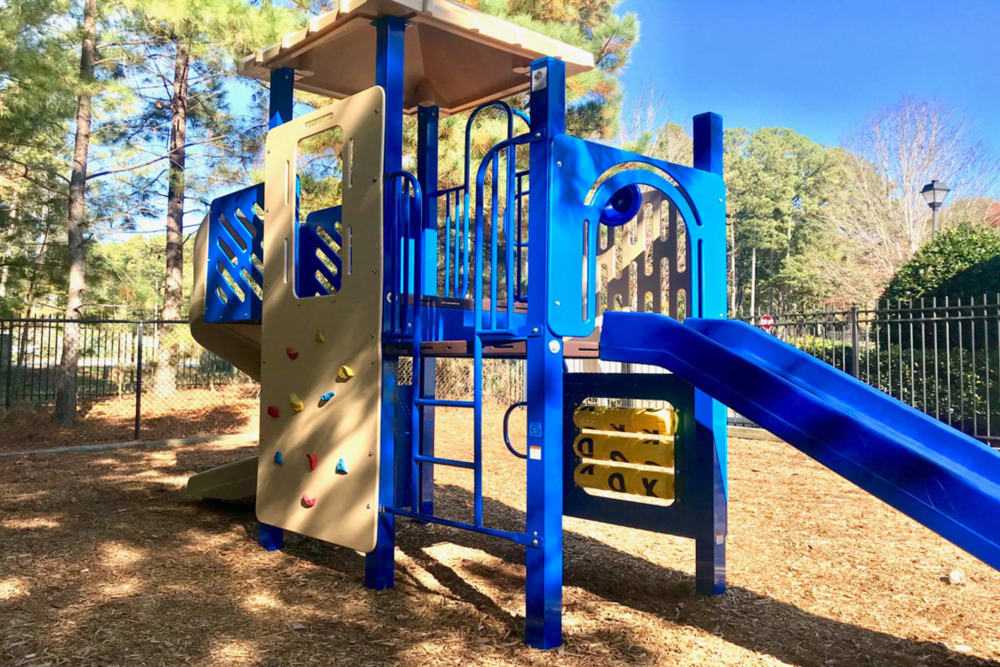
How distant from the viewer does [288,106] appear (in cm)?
516

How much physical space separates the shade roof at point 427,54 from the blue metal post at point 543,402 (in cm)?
102

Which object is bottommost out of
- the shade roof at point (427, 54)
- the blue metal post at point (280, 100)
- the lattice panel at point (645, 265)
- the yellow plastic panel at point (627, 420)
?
the yellow plastic panel at point (627, 420)

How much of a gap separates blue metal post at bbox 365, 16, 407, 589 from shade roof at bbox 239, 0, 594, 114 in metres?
0.16

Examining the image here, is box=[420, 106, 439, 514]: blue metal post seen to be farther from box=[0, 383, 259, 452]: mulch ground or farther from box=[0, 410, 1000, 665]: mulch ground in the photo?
box=[0, 383, 259, 452]: mulch ground

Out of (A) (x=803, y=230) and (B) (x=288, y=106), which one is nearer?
(B) (x=288, y=106)

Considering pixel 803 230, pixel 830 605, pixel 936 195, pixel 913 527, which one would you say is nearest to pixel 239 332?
pixel 830 605

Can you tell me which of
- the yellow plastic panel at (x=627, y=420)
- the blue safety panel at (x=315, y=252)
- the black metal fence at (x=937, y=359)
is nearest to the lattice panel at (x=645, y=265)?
the yellow plastic panel at (x=627, y=420)

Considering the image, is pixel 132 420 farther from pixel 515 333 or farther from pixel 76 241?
pixel 515 333

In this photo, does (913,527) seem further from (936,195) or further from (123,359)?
(123,359)

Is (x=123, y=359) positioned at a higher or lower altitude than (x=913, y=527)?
higher

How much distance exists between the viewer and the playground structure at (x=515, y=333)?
3.12 meters

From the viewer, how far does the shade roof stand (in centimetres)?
414

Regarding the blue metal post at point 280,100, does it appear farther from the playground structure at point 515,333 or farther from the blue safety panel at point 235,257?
the blue safety panel at point 235,257

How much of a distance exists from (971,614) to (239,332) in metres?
5.05
